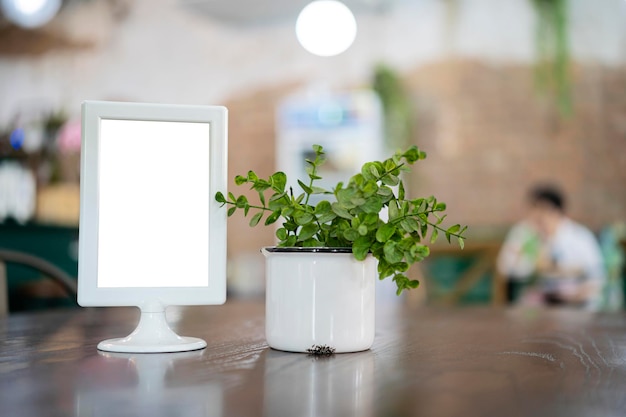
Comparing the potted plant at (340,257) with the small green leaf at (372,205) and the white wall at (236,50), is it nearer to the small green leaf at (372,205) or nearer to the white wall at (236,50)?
the small green leaf at (372,205)

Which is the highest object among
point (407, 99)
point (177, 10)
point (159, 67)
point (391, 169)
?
point (177, 10)

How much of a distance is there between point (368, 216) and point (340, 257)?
0.06 m

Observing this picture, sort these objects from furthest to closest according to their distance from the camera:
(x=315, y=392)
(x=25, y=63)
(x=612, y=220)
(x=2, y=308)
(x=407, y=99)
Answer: (x=25, y=63)
(x=407, y=99)
(x=612, y=220)
(x=2, y=308)
(x=315, y=392)

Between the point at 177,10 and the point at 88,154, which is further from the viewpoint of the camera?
the point at 177,10

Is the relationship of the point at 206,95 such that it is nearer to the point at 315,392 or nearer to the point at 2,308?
the point at 2,308

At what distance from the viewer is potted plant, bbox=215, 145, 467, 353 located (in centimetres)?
78

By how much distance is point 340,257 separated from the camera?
80cm

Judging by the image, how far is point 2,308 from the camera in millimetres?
1403

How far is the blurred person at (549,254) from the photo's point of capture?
14.6 ft

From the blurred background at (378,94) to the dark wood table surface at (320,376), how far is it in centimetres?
388

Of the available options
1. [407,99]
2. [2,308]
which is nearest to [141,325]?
[2,308]

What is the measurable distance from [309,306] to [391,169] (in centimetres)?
18

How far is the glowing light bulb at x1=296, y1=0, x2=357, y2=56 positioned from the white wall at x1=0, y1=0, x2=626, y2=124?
2.83ft

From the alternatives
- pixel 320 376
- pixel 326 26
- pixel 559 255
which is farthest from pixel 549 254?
pixel 320 376
